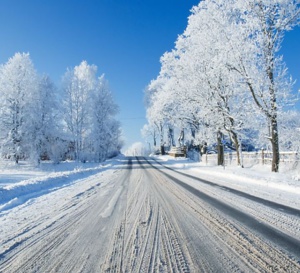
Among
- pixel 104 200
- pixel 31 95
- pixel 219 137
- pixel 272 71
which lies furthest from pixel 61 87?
pixel 104 200

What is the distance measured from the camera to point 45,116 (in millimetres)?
27891

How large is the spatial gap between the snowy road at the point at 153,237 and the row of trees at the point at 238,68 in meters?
10.9

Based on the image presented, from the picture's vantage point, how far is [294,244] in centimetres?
389

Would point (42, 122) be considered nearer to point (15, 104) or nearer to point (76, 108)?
point (15, 104)

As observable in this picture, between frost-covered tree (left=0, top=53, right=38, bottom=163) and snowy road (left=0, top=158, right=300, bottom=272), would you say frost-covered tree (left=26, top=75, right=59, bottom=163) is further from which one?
snowy road (left=0, top=158, right=300, bottom=272)

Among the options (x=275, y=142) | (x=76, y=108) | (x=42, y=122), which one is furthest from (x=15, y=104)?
(x=275, y=142)

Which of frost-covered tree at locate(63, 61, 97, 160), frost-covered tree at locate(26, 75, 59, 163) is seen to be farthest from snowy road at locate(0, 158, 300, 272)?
frost-covered tree at locate(63, 61, 97, 160)

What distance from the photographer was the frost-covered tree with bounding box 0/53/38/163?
25234mm

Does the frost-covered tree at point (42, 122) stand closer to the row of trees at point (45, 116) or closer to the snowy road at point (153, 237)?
the row of trees at point (45, 116)

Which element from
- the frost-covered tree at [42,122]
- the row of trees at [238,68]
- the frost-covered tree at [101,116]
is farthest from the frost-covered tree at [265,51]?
the frost-covered tree at [101,116]

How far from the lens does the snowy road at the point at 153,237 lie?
10.7 feet

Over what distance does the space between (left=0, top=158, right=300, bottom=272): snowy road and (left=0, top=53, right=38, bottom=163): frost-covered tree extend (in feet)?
66.7

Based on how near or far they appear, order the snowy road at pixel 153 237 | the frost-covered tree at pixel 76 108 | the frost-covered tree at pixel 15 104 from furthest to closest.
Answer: the frost-covered tree at pixel 76 108 → the frost-covered tree at pixel 15 104 → the snowy road at pixel 153 237

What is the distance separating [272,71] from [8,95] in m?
23.5
